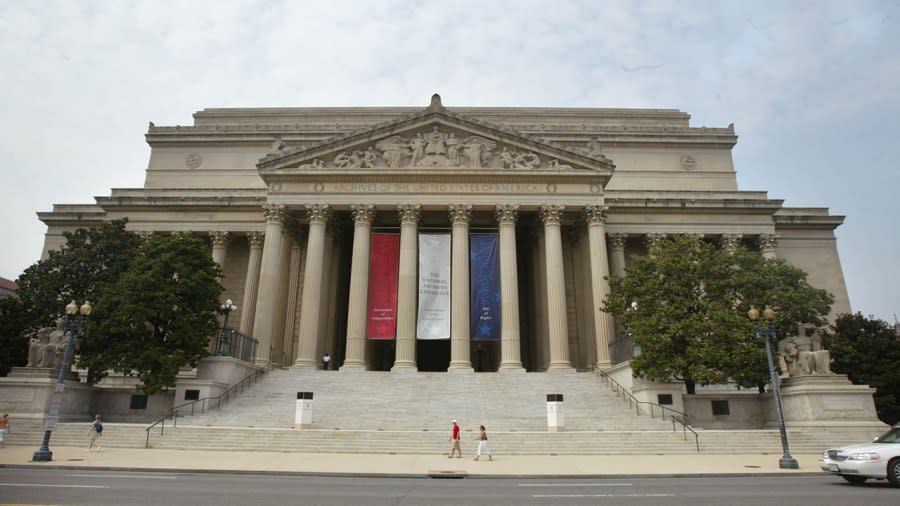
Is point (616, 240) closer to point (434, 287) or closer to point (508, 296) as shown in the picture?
point (508, 296)

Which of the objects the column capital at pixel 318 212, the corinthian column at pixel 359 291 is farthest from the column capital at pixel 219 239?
the corinthian column at pixel 359 291

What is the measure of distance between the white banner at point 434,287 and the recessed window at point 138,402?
14.4 metres

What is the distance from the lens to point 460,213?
35.4 meters

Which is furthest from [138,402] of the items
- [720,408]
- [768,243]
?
[768,243]

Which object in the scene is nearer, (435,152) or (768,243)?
(435,152)

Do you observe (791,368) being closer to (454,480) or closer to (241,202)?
(454,480)

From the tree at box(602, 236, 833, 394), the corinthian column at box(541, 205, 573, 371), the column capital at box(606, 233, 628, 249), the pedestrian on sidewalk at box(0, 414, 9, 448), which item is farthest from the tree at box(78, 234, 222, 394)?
the column capital at box(606, 233, 628, 249)

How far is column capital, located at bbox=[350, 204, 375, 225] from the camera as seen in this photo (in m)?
35.3

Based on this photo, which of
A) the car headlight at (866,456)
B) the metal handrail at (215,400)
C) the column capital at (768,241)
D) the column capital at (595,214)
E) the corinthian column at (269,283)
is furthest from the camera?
the column capital at (768,241)

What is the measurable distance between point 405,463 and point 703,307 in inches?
665

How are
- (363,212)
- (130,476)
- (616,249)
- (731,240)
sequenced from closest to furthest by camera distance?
(130,476), (363,212), (616,249), (731,240)

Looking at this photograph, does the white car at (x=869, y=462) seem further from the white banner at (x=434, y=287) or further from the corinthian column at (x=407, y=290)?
the corinthian column at (x=407, y=290)

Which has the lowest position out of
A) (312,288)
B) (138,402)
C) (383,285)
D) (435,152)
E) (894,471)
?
(894,471)

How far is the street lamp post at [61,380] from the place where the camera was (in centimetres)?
1698
